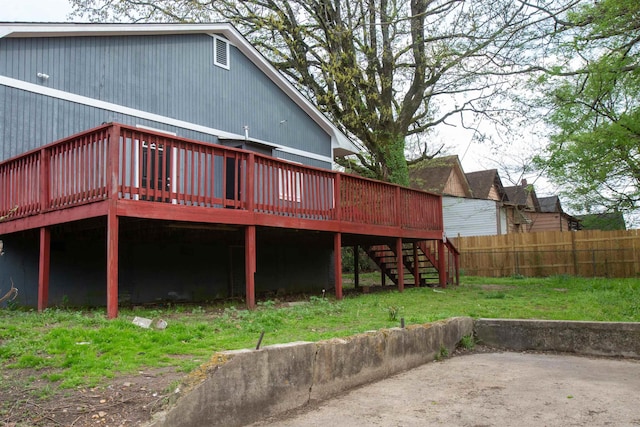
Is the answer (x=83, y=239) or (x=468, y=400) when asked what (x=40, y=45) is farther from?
(x=468, y=400)

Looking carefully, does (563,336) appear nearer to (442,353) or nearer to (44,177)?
(442,353)

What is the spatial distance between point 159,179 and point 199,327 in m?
5.61

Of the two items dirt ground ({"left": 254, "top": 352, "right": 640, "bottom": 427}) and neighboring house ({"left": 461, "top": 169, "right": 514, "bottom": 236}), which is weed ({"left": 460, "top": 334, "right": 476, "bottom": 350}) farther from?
neighboring house ({"left": 461, "top": 169, "right": 514, "bottom": 236})

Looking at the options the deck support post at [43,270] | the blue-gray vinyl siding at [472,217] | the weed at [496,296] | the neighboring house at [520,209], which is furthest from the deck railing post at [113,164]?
the blue-gray vinyl siding at [472,217]

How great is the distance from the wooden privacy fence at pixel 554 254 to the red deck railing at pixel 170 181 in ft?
34.9

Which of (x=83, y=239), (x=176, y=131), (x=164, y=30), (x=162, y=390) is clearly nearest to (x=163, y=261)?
(x=83, y=239)

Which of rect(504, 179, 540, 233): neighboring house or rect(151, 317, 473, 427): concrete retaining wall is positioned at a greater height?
rect(504, 179, 540, 233): neighboring house

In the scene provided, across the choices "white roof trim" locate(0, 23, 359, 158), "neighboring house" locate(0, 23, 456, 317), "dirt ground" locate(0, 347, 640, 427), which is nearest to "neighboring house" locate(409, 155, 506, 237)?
"white roof trim" locate(0, 23, 359, 158)

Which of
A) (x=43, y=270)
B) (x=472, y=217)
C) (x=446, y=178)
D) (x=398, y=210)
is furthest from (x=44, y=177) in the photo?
(x=446, y=178)

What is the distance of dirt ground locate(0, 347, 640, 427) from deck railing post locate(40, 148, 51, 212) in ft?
14.6

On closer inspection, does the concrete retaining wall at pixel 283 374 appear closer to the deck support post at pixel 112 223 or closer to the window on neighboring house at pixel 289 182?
the deck support post at pixel 112 223

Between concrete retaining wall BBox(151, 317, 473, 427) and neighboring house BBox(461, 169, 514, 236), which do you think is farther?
neighboring house BBox(461, 169, 514, 236)

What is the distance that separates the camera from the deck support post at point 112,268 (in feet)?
21.9

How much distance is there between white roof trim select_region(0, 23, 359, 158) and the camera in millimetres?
9311
